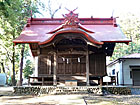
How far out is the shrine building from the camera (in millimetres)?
10234

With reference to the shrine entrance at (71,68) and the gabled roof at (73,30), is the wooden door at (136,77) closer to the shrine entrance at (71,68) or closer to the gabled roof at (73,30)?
the gabled roof at (73,30)

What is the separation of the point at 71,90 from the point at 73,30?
3.46 meters

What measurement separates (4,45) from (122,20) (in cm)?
2211

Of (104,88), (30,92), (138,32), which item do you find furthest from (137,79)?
(138,32)

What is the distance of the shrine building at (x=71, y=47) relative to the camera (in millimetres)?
10234

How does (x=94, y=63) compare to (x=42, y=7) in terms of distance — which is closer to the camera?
(x=94, y=63)

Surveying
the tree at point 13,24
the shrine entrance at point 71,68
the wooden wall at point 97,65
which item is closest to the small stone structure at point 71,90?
the wooden wall at point 97,65

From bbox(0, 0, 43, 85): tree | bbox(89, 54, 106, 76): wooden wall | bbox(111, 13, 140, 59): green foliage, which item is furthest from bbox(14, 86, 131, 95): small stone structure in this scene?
bbox(111, 13, 140, 59): green foliage

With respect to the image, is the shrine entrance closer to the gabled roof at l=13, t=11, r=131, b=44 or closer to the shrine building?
the shrine building

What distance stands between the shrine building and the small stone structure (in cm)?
74

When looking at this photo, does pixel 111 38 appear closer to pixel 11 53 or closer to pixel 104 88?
pixel 104 88

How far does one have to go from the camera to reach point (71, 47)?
36.4ft

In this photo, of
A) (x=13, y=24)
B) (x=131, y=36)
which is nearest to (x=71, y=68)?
(x=13, y=24)

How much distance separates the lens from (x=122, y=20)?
31609mm
